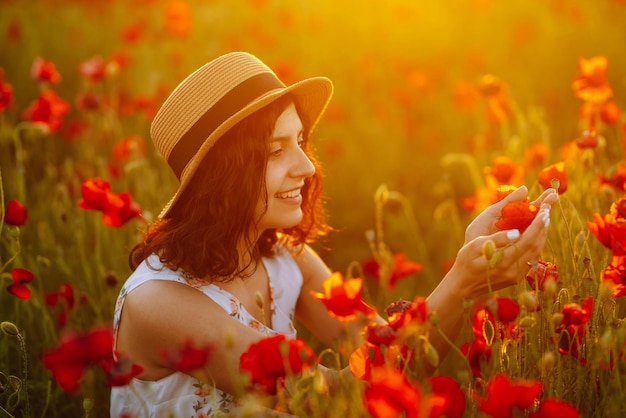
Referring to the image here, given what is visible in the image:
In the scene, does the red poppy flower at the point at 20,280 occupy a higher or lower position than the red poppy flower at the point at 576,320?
lower

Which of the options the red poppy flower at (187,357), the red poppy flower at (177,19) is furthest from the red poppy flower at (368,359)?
the red poppy flower at (177,19)

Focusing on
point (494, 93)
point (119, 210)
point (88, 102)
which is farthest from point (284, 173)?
point (88, 102)

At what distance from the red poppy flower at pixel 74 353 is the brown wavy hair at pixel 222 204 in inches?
25.9

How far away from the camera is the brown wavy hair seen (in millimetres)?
1740

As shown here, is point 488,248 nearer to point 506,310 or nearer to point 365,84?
point 506,310

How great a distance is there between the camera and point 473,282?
4.97 feet

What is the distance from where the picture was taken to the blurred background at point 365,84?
331 cm

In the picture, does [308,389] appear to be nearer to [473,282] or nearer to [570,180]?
[473,282]

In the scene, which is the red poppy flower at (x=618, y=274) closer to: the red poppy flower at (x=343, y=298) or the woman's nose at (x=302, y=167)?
the red poppy flower at (x=343, y=298)

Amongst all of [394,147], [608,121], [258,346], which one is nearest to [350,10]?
[394,147]

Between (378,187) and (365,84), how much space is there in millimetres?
992

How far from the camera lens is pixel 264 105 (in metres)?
1.71

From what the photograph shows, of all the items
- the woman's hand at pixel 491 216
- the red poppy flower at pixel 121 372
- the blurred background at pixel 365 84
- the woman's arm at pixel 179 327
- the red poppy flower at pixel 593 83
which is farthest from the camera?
the blurred background at pixel 365 84

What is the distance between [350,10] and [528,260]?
439 centimetres
